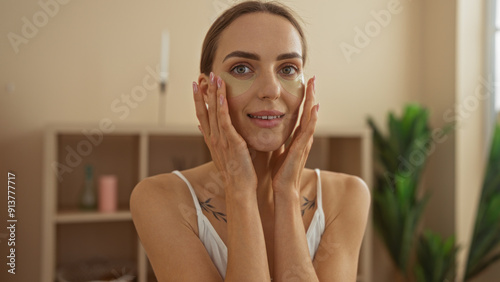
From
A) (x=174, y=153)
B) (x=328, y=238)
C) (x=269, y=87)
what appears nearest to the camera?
(x=269, y=87)

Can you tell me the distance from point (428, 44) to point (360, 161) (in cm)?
92

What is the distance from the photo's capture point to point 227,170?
3.16 feet

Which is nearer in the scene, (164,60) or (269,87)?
(269,87)

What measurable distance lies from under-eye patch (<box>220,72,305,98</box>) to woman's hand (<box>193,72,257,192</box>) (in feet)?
0.05

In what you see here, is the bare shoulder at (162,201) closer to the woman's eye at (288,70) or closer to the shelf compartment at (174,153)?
the woman's eye at (288,70)

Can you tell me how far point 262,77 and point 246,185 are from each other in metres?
0.22

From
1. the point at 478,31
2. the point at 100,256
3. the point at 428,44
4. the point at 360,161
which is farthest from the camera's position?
the point at 428,44

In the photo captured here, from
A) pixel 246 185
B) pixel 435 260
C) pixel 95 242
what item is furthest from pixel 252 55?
pixel 435 260

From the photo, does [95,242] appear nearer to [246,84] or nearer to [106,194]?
[106,194]

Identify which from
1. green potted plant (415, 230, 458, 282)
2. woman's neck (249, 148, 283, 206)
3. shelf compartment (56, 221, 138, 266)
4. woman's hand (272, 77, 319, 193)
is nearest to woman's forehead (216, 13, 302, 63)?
woman's hand (272, 77, 319, 193)

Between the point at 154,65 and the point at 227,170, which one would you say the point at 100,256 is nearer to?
the point at 154,65

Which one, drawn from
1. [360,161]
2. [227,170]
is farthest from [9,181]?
[360,161]

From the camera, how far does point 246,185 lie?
946mm

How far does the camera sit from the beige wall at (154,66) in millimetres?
1980
